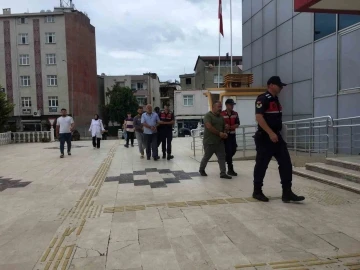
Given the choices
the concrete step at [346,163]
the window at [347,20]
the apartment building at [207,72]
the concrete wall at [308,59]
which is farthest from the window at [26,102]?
the concrete step at [346,163]

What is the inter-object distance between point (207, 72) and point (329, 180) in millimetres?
47398

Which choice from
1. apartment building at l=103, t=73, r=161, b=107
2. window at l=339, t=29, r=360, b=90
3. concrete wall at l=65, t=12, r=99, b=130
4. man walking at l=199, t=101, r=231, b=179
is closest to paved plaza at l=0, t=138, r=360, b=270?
man walking at l=199, t=101, r=231, b=179

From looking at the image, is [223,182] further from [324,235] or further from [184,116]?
[184,116]

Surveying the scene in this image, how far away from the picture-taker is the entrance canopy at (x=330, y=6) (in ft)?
21.6

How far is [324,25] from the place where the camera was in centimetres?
1156

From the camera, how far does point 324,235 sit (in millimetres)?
3531

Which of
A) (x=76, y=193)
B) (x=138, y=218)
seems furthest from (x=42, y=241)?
(x=76, y=193)

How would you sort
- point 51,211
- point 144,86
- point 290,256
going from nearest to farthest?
point 290,256 → point 51,211 → point 144,86

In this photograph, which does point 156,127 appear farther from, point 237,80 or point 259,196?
point 237,80

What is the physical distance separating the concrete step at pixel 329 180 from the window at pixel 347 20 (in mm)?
5539

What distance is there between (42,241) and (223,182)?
3.69m

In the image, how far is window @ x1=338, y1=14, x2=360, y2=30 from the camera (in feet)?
32.9

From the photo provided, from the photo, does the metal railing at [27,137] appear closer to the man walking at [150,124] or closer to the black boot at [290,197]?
the man walking at [150,124]

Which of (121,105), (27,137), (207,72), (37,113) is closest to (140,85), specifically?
(121,105)
